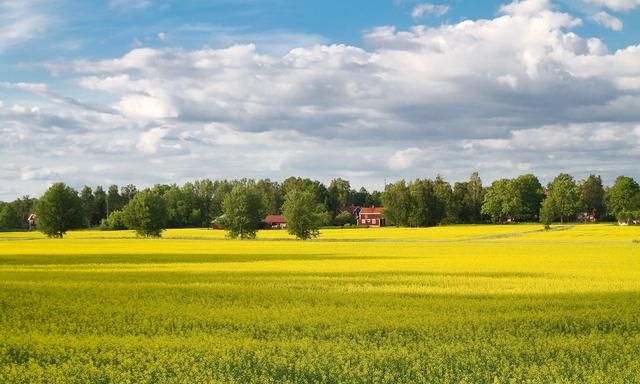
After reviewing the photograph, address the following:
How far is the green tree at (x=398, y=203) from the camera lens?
534 feet

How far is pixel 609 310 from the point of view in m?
20.5

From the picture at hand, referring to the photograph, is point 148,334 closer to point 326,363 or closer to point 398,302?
point 326,363

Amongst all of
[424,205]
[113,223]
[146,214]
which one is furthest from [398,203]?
[146,214]

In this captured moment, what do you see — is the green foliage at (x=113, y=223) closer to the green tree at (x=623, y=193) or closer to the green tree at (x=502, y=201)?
the green tree at (x=502, y=201)

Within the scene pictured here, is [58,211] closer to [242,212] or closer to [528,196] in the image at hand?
[242,212]

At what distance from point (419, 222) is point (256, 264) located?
400 feet

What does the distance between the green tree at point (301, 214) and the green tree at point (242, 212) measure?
712cm

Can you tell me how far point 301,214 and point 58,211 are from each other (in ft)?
156

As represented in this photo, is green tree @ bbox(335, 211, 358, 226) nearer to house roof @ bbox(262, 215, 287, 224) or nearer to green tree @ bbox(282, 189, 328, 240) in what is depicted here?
house roof @ bbox(262, 215, 287, 224)

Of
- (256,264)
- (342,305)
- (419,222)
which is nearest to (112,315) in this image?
(342,305)

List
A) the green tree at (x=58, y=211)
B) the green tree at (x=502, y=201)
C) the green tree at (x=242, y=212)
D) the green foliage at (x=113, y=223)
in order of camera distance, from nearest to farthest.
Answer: the green tree at (x=242, y=212) → the green tree at (x=58, y=211) → the green foliage at (x=113, y=223) → the green tree at (x=502, y=201)

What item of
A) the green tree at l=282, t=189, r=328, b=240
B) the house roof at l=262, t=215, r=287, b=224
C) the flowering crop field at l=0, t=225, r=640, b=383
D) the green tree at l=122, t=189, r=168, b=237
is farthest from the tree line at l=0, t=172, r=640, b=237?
the flowering crop field at l=0, t=225, r=640, b=383

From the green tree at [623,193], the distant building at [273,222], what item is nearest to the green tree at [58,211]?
the distant building at [273,222]

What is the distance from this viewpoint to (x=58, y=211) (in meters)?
116
